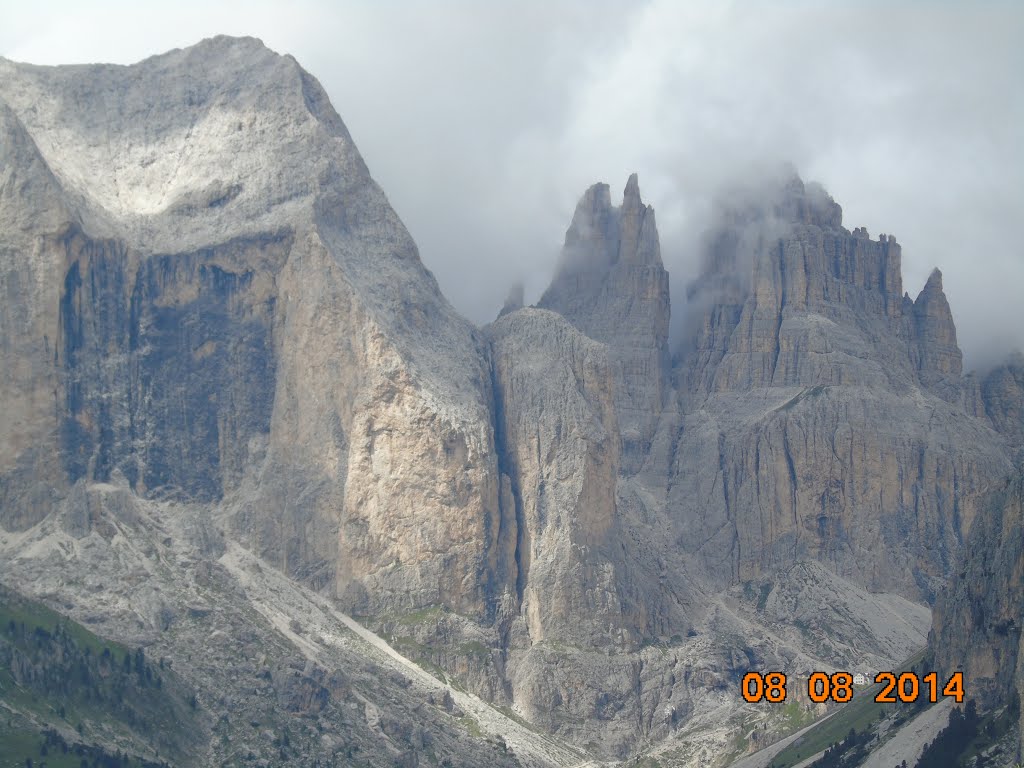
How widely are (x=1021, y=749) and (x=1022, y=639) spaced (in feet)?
26.6

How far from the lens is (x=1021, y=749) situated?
648 ft

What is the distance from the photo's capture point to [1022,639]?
649 feet
